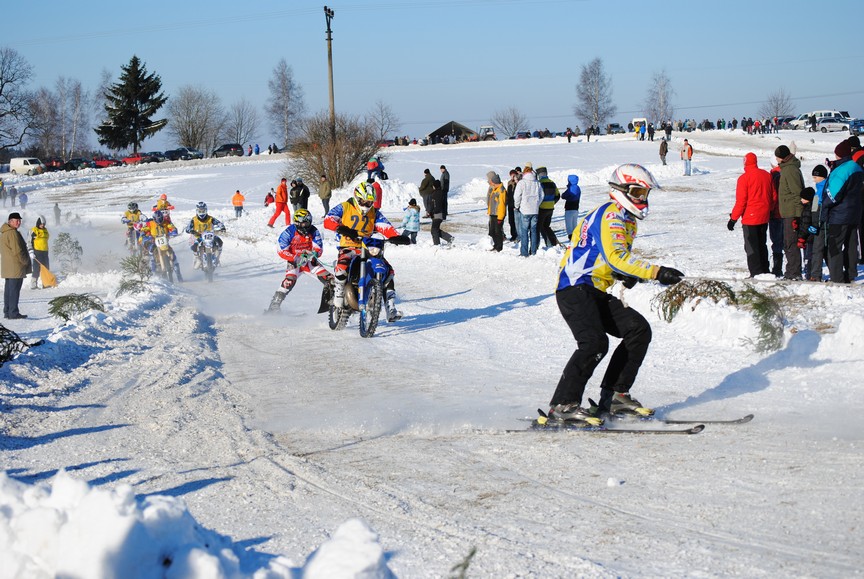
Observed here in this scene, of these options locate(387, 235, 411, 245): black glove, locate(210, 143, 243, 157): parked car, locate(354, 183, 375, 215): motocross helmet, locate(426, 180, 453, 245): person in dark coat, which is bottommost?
locate(426, 180, 453, 245): person in dark coat

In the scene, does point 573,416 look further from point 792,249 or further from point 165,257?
point 165,257

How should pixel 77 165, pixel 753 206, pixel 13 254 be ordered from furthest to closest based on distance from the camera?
pixel 77 165, pixel 13 254, pixel 753 206

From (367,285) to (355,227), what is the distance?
885mm

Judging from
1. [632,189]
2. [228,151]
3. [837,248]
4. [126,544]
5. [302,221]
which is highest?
[228,151]

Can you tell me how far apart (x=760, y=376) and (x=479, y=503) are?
16.1ft

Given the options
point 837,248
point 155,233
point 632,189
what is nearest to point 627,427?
point 632,189

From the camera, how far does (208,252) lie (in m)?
22.3

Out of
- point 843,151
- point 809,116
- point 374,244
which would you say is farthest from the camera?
point 809,116

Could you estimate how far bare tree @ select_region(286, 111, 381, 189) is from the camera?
1658 inches

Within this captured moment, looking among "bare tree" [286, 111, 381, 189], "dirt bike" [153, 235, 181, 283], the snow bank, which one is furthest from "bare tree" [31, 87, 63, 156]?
the snow bank

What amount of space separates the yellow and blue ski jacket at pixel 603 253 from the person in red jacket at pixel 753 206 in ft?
23.5

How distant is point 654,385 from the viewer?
9.07 meters

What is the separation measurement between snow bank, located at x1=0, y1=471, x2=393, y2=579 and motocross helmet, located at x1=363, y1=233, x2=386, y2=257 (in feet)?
32.3

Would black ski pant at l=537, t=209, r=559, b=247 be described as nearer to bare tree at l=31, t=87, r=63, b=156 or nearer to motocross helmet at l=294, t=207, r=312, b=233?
motocross helmet at l=294, t=207, r=312, b=233
